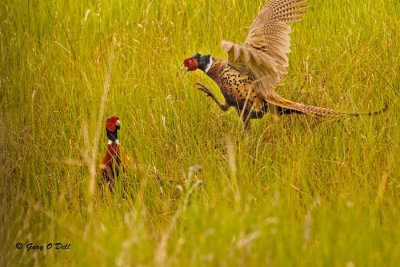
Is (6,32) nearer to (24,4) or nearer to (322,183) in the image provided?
(24,4)

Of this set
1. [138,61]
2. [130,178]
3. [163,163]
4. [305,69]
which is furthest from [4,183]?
[305,69]

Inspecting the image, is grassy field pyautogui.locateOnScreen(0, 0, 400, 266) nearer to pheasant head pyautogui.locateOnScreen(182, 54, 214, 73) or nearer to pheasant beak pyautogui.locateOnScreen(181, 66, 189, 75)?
pheasant beak pyautogui.locateOnScreen(181, 66, 189, 75)

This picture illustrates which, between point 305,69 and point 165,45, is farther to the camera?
point 165,45

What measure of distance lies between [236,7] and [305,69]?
3.90 feet

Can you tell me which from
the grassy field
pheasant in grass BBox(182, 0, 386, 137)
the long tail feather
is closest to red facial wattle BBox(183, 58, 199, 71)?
pheasant in grass BBox(182, 0, 386, 137)

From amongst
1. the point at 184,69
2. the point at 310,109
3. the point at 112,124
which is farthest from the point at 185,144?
the point at 310,109

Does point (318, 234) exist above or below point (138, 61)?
below

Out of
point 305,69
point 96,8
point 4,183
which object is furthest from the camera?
point 96,8

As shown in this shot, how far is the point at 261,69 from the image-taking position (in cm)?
381

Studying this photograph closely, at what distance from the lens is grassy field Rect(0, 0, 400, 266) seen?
232 cm

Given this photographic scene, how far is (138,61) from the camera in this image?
15.1ft

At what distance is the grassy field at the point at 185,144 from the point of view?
2316 millimetres

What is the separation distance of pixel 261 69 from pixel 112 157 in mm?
1164

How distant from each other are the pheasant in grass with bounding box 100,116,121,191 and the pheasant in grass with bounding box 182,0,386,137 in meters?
0.73
